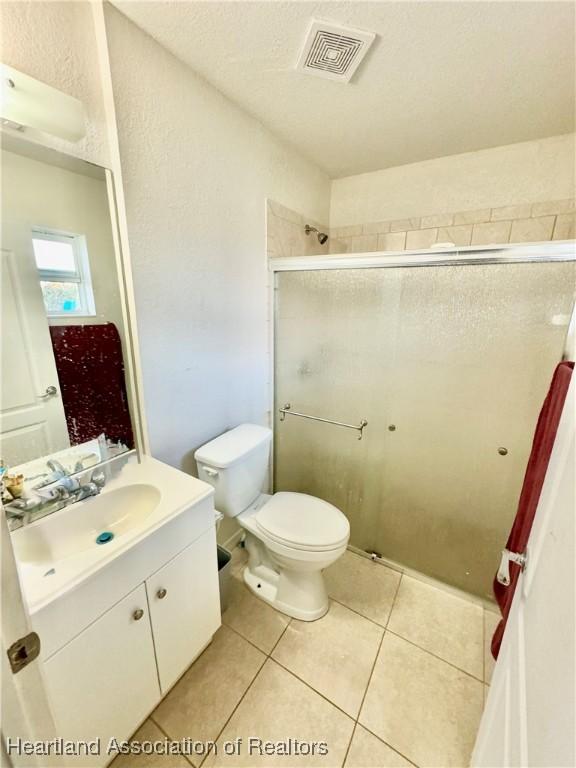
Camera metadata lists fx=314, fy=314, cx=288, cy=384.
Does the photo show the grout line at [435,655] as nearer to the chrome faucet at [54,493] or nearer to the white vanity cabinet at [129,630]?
the white vanity cabinet at [129,630]

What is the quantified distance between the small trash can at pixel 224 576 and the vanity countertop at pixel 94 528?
0.42m

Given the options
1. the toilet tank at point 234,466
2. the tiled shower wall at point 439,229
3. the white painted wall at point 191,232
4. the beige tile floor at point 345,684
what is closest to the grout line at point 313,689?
the beige tile floor at point 345,684

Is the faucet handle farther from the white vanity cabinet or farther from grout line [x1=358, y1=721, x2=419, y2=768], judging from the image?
grout line [x1=358, y1=721, x2=419, y2=768]

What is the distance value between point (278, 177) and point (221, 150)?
16.0 inches

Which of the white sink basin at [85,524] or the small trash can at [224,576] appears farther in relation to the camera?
the small trash can at [224,576]

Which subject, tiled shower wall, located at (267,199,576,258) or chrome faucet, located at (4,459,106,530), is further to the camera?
tiled shower wall, located at (267,199,576,258)

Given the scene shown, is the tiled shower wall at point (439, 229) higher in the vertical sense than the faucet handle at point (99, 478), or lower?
higher

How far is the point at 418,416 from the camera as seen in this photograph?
1.54m

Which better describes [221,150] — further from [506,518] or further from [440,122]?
[506,518]

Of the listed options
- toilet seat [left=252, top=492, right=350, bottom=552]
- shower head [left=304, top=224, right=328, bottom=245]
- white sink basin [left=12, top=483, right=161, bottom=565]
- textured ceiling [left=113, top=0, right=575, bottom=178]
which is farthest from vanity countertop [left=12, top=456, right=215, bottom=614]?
shower head [left=304, top=224, right=328, bottom=245]

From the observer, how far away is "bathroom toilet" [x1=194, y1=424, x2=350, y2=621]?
1.32 meters

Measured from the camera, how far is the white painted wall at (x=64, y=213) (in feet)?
2.81

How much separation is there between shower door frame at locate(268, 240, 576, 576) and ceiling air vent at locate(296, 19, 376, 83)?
648 mm

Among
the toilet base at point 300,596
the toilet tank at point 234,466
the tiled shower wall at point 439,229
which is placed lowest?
the toilet base at point 300,596
